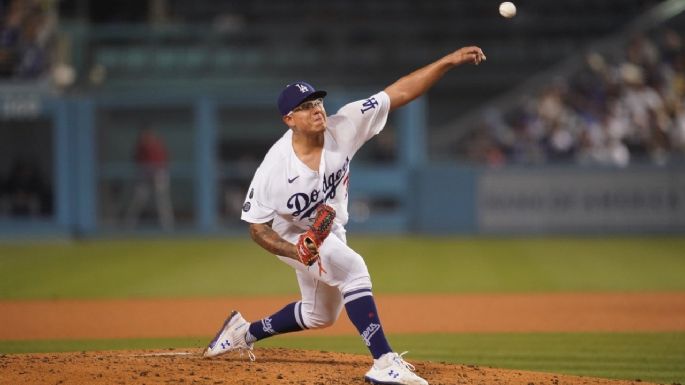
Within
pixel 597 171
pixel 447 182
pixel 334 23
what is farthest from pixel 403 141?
pixel 334 23

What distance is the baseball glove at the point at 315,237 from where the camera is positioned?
224 inches

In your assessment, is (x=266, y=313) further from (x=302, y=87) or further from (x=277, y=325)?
(x=302, y=87)

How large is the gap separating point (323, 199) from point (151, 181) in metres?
13.5

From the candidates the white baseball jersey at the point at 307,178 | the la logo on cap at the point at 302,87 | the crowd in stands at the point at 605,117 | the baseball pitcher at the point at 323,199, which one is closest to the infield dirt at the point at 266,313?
the baseball pitcher at the point at 323,199

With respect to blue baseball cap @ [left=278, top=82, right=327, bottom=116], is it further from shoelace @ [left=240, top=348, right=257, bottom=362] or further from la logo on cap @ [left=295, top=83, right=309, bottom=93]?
shoelace @ [left=240, top=348, right=257, bottom=362]

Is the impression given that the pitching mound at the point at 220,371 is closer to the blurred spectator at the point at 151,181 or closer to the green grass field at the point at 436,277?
the green grass field at the point at 436,277

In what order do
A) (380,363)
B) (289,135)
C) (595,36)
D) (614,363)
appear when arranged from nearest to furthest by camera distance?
(380,363) → (289,135) → (614,363) → (595,36)

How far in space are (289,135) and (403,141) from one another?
12.9 meters

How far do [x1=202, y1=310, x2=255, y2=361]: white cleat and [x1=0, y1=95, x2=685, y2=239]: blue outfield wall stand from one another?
11.8 metres

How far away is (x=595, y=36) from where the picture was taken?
22.8 meters

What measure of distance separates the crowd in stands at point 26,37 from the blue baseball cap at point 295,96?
1406 centimetres

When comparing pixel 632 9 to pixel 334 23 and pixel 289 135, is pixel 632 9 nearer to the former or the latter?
pixel 334 23

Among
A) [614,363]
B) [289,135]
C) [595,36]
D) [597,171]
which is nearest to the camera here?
[289,135]

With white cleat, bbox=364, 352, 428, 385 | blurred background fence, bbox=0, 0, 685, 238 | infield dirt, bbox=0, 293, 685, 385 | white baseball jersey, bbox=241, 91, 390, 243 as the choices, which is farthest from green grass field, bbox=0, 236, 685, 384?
white baseball jersey, bbox=241, 91, 390, 243
